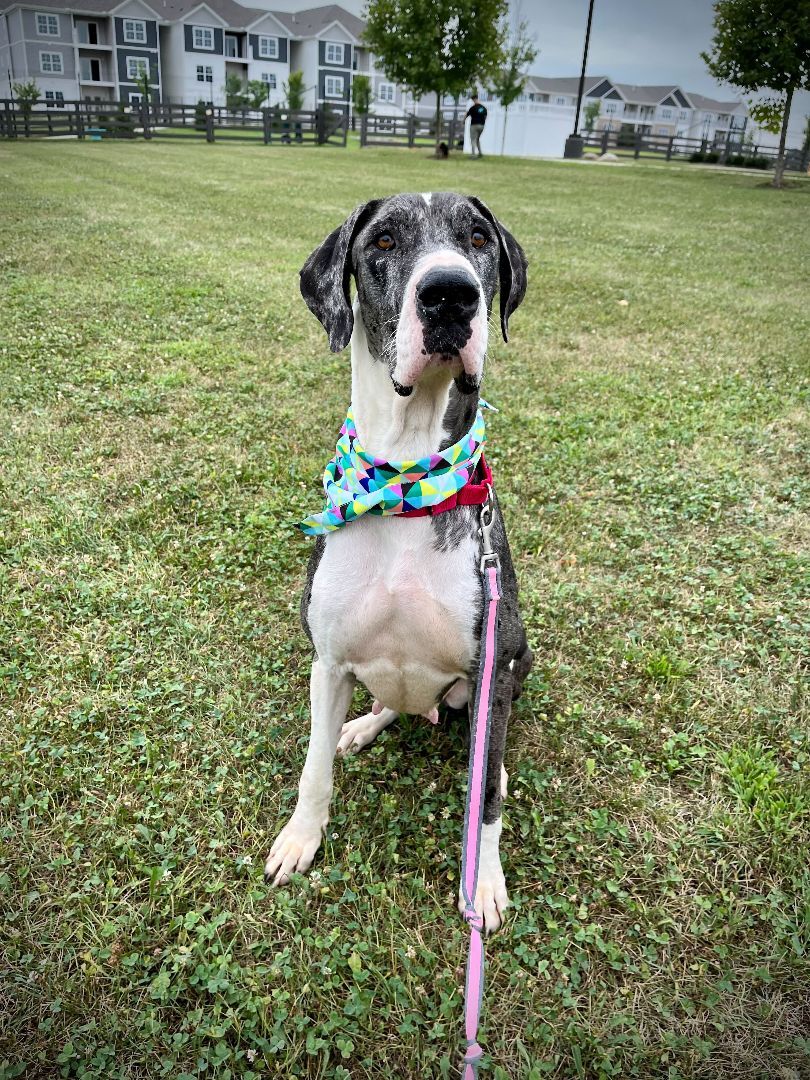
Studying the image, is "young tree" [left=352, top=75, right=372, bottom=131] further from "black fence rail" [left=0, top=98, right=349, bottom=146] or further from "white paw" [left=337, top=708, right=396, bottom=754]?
"white paw" [left=337, top=708, right=396, bottom=754]

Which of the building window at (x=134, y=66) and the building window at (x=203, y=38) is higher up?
the building window at (x=203, y=38)

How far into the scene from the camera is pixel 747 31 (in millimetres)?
25047

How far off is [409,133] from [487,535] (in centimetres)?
3952

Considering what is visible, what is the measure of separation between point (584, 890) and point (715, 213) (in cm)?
1939

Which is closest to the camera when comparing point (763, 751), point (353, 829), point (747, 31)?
point (353, 829)

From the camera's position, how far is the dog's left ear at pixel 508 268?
2.44m

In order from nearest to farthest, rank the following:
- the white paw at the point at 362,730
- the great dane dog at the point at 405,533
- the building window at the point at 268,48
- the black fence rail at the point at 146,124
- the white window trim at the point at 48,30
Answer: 1. the great dane dog at the point at 405,533
2. the white paw at the point at 362,730
3. the black fence rail at the point at 146,124
4. the white window trim at the point at 48,30
5. the building window at the point at 268,48

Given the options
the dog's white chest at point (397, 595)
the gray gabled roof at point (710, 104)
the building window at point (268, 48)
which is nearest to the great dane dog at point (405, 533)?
the dog's white chest at point (397, 595)

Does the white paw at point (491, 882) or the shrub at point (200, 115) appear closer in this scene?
the white paw at point (491, 882)

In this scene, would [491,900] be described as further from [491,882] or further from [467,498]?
[467,498]

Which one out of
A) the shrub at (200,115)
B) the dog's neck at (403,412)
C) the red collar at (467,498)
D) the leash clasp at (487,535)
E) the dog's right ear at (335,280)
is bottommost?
the leash clasp at (487,535)

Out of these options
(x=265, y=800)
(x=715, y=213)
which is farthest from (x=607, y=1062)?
(x=715, y=213)

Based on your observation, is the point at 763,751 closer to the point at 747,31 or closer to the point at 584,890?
the point at 584,890

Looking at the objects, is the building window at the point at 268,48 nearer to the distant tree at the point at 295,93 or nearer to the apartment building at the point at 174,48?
the apartment building at the point at 174,48
